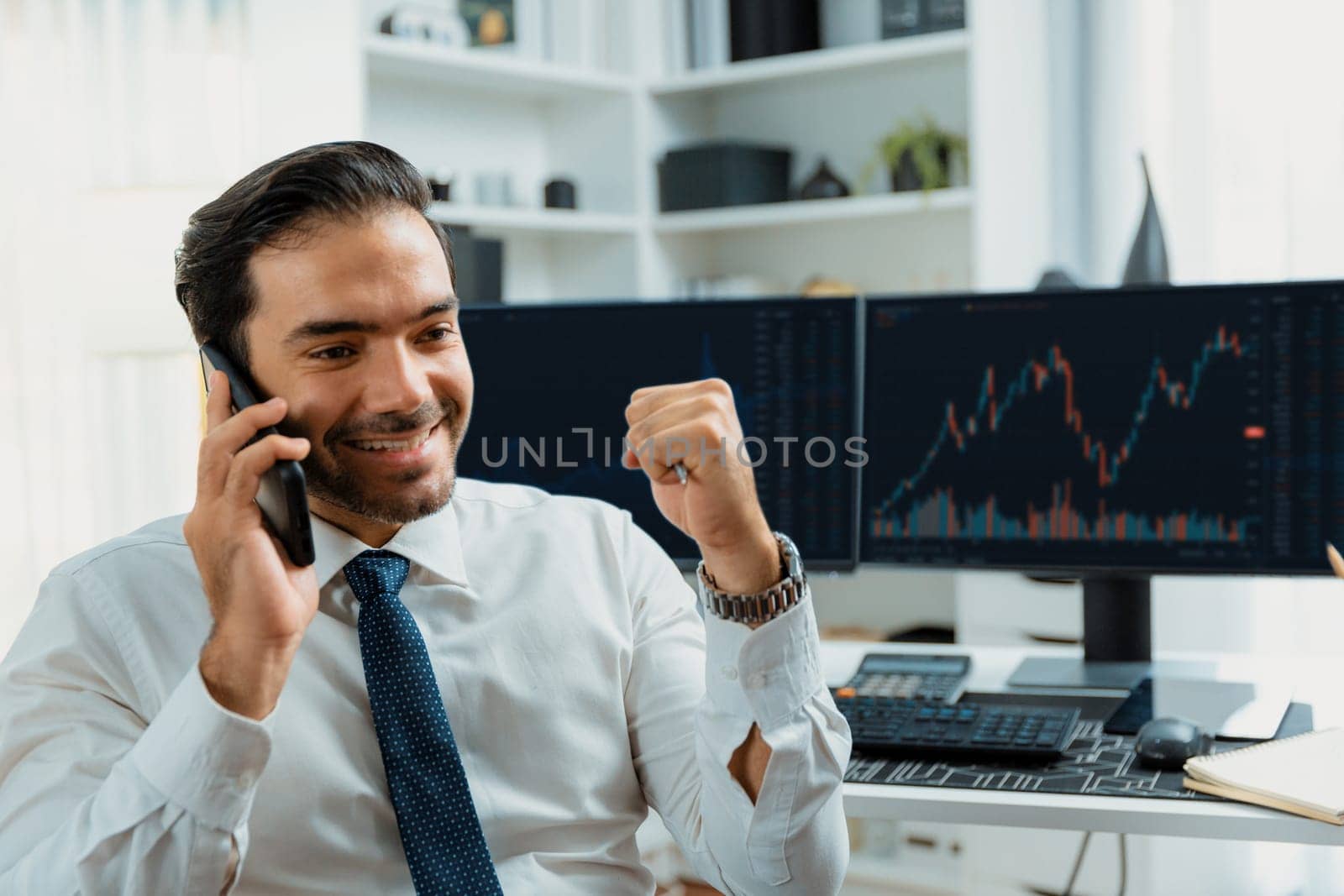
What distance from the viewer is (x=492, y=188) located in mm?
3482

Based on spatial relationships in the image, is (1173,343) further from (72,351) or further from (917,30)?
(72,351)

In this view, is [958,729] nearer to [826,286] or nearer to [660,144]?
[826,286]

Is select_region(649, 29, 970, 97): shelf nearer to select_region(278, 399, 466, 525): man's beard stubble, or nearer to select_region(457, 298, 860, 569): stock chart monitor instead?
select_region(457, 298, 860, 569): stock chart monitor

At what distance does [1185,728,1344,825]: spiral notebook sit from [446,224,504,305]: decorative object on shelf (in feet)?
6.65

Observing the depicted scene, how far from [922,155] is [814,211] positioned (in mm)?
290

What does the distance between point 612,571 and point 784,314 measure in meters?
0.55

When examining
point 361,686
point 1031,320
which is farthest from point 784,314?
point 361,686

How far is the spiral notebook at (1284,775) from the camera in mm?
1323

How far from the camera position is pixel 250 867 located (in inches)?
46.3

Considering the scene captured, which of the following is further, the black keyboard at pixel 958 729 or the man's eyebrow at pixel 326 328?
the black keyboard at pixel 958 729

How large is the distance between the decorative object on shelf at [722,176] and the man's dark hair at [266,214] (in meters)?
2.34

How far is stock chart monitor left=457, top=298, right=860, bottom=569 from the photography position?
1.83 meters

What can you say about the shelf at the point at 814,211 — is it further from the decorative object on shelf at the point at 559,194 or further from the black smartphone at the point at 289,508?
the black smartphone at the point at 289,508

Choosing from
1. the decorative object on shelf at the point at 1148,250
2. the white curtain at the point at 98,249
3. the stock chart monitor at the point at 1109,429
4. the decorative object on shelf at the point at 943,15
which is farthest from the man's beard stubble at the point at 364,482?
the decorative object on shelf at the point at 943,15
